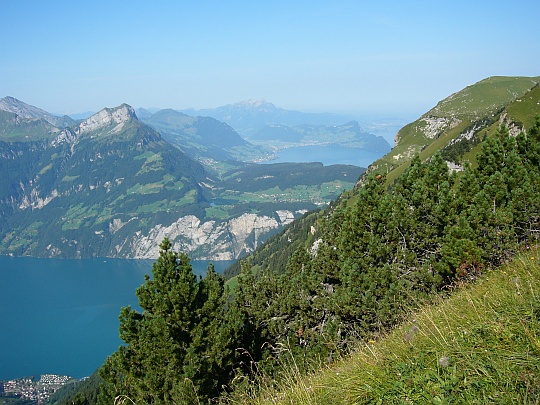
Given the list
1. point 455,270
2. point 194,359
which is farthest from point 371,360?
point 455,270

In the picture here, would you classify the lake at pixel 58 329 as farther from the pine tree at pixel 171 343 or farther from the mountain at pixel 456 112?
the mountain at pixel 456 112

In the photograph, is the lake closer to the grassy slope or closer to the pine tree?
the pine tree

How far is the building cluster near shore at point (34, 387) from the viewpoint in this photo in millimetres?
106481

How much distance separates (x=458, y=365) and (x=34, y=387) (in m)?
136

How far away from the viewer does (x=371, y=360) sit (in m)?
5.27

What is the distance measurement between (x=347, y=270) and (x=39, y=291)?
222483 mm

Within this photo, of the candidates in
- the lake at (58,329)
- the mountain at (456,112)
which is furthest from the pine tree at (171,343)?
the mountain at (456,112)

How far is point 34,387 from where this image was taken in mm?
110250

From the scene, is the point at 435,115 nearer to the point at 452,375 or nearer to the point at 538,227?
the point at 538,227

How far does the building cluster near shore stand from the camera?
106 m

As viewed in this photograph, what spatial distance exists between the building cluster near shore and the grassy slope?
125 m

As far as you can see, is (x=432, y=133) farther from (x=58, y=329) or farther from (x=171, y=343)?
(x=58, y=329)

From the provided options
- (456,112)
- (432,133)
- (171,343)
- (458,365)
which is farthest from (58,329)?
(456,112)

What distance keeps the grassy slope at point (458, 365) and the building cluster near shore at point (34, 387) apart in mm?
124980
